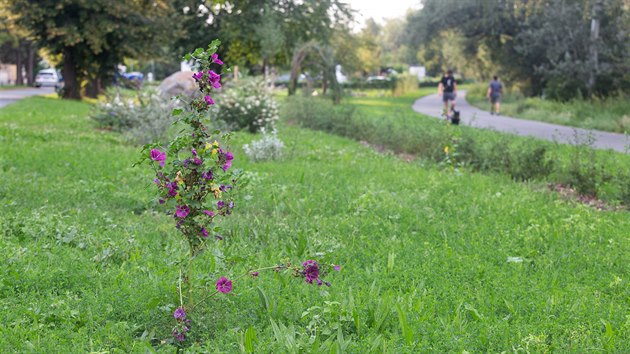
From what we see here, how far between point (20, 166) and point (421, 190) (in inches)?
221

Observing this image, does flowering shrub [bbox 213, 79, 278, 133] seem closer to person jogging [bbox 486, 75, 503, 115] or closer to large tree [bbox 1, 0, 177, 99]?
large tree [bbox 1, 0, 177, 99]

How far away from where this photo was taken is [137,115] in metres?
15.3

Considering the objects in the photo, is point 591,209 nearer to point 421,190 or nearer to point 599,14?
point 421,190

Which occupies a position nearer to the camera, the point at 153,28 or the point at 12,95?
the point at 153,28

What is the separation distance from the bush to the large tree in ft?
35.0

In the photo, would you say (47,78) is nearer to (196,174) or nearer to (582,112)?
(582,112)

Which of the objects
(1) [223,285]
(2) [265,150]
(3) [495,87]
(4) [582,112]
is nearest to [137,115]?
(2) [265,150]

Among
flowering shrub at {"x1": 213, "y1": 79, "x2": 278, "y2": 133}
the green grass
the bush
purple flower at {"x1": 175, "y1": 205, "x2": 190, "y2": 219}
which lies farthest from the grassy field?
the green grass

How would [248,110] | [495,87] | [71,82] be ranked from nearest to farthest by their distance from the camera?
[248,110] < [495,87] < [71,82]

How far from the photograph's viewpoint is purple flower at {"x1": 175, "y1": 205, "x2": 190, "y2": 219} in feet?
12.7

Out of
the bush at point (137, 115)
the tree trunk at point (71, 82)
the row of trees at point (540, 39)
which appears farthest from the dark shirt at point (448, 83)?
the tree trunk at point (71, 82)

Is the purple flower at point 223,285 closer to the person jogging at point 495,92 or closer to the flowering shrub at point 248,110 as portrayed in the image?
the flowering shrub at point 248,110

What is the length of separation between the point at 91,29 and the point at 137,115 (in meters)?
14.0

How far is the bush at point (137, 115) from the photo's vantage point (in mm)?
14039
